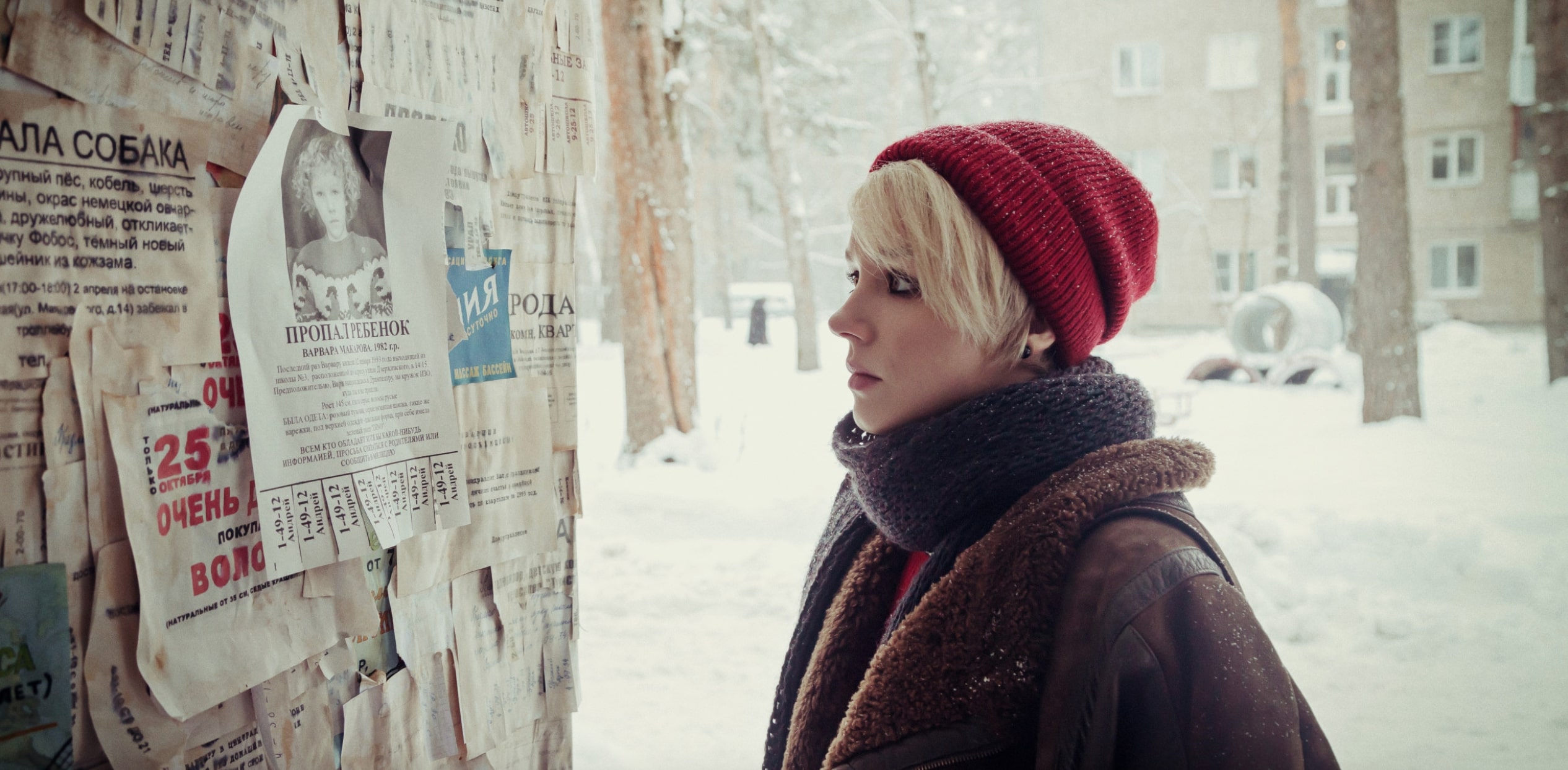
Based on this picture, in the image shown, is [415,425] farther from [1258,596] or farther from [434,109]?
[1258,596]

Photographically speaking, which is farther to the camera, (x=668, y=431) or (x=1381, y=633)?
(x=668, y=431)

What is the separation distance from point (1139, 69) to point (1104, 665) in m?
20.1

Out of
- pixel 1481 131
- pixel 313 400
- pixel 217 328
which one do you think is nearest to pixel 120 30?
pixel 217 328

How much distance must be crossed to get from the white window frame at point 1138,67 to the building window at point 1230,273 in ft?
12.4

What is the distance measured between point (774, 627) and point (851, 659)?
2.74 m

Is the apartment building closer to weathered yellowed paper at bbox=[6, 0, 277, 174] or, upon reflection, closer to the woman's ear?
the woman's ear

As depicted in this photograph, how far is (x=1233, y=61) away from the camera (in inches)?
721

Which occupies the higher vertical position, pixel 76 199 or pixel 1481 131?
pixel 1481 131

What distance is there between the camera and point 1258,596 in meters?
4.10

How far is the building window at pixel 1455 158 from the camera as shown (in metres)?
18.1

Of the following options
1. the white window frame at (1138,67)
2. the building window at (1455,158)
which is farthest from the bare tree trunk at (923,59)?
the building window at (1455,158)

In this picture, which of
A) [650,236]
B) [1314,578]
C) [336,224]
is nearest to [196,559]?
[336,224]

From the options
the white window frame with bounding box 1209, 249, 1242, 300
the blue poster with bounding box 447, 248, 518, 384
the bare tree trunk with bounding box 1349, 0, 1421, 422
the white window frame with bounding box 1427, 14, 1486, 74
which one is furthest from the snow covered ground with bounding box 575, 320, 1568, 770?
the white window frame with bounding box 1427, 14, 1486, 74

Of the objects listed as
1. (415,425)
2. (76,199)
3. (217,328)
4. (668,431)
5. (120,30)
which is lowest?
(668,431)
